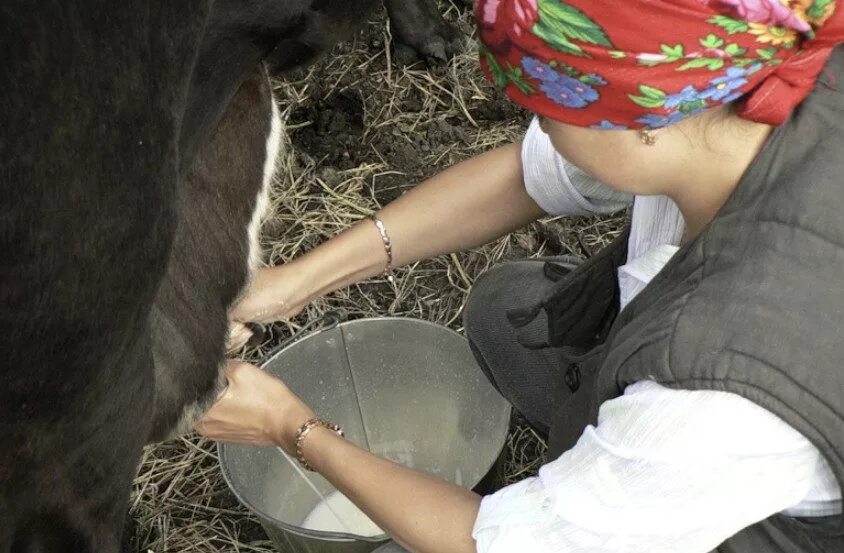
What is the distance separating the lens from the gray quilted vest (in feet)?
3.23

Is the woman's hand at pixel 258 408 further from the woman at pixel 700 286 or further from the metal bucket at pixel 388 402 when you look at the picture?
the metal bucket at pixel 388 402

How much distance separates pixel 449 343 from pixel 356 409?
10.4 inches

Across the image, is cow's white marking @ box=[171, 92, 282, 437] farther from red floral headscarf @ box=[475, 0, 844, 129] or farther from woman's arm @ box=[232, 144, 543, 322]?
red floral headscarf @ box=[475, 0, 844, 129]

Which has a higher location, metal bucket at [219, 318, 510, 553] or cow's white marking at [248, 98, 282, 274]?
cow's white marking at [248, 98, 282, 274]

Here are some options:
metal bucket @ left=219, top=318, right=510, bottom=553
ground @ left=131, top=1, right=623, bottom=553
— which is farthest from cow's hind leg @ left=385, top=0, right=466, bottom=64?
metal bucket @ left=219, top=318, right=510, bottom=553

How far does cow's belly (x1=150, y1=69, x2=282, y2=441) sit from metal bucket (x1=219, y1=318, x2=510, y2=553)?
37 centimetres

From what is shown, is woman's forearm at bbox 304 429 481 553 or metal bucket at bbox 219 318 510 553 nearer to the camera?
woman's forearm at bbox 304 429 481 553

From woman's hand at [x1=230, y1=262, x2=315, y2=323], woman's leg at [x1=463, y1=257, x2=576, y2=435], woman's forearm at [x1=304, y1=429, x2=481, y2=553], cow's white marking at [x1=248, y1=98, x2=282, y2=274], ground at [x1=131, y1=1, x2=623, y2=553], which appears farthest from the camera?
ground at [x1=131, y1=1, x2=623, y2=553]

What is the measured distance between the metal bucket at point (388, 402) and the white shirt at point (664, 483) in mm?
667

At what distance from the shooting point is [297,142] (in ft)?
8.68

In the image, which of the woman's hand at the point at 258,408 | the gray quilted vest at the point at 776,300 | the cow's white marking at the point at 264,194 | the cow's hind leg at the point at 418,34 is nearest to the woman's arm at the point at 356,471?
the woman's hand at the point at 258,408

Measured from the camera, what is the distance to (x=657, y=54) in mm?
983

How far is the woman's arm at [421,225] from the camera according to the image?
1692 mm

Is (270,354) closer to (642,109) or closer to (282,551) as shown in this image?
(282,551)
